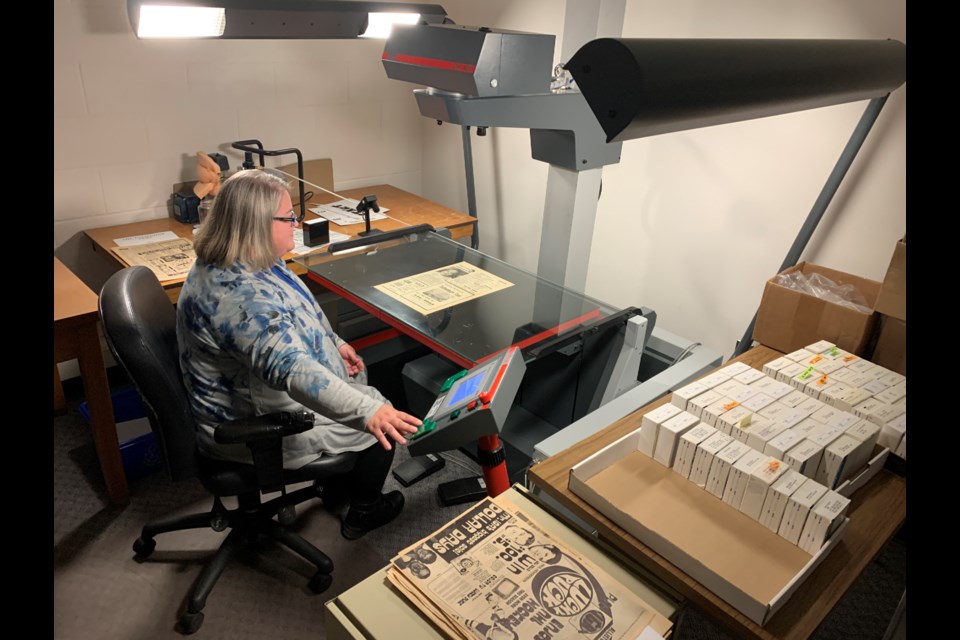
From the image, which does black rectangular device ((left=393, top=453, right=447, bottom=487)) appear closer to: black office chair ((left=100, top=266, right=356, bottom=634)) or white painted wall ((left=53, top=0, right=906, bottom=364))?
black office chair ((left=100, top=266, right=356, bottom=634))

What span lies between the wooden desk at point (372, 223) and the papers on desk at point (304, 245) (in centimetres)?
5

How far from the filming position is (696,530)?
4.34 feet

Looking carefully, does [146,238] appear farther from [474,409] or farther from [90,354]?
[474,409]

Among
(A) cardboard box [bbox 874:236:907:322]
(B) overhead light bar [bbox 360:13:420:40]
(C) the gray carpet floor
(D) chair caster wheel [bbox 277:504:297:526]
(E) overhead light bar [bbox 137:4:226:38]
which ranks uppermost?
(B) overhead light bar [bbox 360:13:420:40]

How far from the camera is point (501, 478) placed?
1.60 metres

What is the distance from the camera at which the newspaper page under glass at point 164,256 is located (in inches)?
93.0

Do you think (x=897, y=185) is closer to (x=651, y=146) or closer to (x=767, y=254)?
(x=767, y=254)

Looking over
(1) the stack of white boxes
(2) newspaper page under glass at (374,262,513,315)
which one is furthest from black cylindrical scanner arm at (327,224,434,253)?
(1) the stack of white boxes

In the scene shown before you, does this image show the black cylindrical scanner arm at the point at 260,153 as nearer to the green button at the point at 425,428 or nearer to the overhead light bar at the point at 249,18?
the overhead light bar at the point at 249,18

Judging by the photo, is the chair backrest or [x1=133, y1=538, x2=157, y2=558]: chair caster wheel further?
[x1=133, y1=538, x2=157, y2=558]: chair caster wheel

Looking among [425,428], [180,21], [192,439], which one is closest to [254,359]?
[192,439]

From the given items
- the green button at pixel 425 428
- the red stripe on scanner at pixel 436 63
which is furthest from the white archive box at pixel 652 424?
the red stripe on scanner at pixel 436 63

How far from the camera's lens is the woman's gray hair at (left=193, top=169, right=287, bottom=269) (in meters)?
1.68

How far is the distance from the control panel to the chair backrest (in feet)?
2.19
